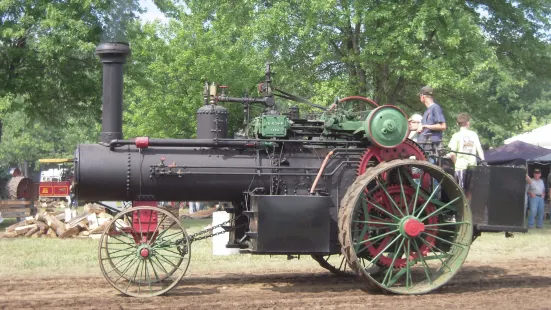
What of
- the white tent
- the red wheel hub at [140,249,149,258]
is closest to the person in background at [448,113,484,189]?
the red wheel hub at [140,249,149,258]

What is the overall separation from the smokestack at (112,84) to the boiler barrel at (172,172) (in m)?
0.38

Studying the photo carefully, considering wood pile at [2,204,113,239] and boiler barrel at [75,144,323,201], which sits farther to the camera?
wood pile at [2,204,113,239]

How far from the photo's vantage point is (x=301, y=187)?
771 centimetres

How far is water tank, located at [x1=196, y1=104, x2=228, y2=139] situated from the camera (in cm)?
779

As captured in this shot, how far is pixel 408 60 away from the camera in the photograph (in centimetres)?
1684

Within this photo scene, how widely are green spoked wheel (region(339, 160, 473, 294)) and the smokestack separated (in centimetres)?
280

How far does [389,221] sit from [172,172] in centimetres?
252

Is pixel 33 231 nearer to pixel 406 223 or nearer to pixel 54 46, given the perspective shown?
pixel 54 46

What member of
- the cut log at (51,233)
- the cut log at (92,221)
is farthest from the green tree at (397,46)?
the cut log at (51,233)

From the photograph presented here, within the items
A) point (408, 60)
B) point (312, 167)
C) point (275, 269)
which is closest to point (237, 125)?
point (408, 60)

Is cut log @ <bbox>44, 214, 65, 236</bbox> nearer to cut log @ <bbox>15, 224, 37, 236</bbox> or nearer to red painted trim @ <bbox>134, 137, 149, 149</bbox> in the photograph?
cut log @ <bbox>15, 224, 37, 236</bbox>

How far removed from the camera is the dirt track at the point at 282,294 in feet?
22.8

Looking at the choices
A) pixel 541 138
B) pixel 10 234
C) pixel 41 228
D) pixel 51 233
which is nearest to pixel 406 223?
pixel 51 233

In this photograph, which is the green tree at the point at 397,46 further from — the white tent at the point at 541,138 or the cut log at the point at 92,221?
the cut log at the point at 92,221
